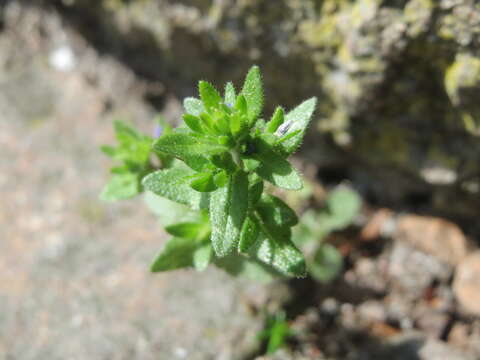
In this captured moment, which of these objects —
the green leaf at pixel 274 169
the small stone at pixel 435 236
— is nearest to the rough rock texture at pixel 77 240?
the small stone at pixel 435 236

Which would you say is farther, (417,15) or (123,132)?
(123,132)

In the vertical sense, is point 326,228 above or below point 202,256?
above

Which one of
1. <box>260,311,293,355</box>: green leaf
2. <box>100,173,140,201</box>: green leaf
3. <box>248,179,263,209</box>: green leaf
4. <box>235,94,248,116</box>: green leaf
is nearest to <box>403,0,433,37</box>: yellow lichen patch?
<box>235,94,248,116</box>: green leaf

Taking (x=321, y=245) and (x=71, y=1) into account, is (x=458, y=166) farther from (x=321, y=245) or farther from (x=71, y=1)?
(x=71, y=1)

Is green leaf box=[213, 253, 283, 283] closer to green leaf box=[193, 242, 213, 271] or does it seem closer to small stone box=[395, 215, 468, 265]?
green leaf box=[193, 242, 213, 271]

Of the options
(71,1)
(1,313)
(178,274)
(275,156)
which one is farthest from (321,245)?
(71,1)

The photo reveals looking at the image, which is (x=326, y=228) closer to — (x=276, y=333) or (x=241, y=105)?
(x=276, y=333)

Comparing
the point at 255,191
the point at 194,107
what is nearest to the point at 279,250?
the point at 255,191

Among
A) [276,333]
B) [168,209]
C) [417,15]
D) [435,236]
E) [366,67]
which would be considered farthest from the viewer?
[435,236]

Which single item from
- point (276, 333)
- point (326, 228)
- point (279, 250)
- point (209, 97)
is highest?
point (326, 228)
